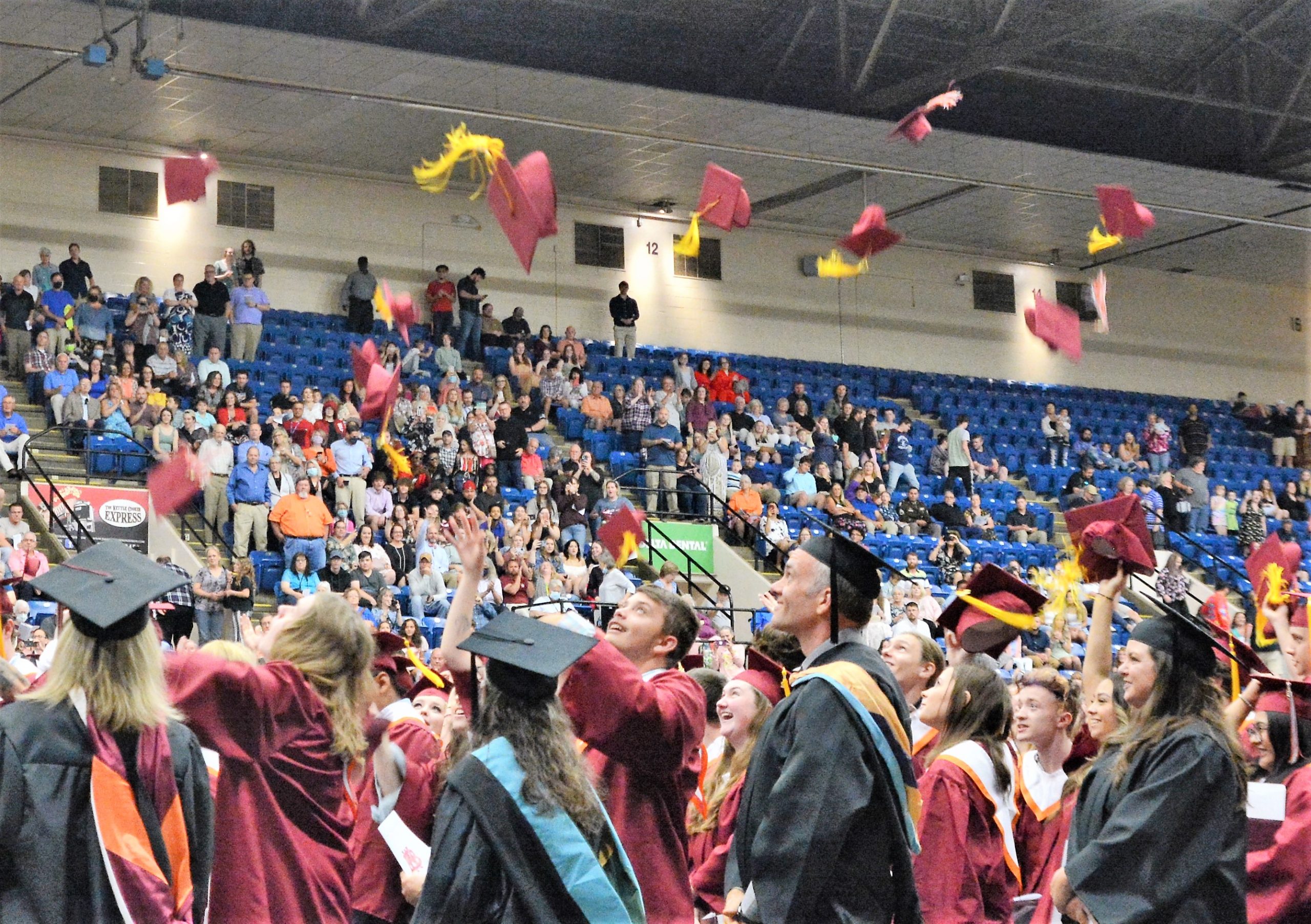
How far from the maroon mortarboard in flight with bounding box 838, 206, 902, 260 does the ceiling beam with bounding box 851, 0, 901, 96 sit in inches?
144

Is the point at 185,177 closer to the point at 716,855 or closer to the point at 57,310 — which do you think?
the point at 57,310

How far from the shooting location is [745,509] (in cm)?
2041

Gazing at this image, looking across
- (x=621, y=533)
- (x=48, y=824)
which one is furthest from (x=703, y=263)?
(x=48, y=824)

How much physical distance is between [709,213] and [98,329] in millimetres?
8745

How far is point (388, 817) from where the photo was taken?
15.3 feet

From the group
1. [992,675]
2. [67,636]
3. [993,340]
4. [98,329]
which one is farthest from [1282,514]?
[67,636]

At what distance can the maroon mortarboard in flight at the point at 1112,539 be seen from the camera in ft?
17.3

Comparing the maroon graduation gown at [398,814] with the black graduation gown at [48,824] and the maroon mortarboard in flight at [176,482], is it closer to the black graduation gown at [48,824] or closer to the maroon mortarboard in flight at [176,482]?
the black graduation gown at [48,824]

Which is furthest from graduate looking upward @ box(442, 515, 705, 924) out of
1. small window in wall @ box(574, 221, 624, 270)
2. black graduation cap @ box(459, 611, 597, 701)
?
small window in wall @ box(574, 221, 624, 270)

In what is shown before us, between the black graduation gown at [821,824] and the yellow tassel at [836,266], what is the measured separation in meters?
23.3

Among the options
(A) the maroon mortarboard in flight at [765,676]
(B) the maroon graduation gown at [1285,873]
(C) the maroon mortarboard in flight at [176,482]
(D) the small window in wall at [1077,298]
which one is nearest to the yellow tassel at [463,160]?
(C) the maroon mortarboard in flight at [176,482]

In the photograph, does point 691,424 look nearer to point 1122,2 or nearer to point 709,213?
point 709,213

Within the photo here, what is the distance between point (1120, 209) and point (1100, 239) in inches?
101

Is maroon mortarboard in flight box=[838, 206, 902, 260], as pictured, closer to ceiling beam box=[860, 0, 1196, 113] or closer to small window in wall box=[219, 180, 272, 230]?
ceiling beam box=[860, 0, 1196, 113]
